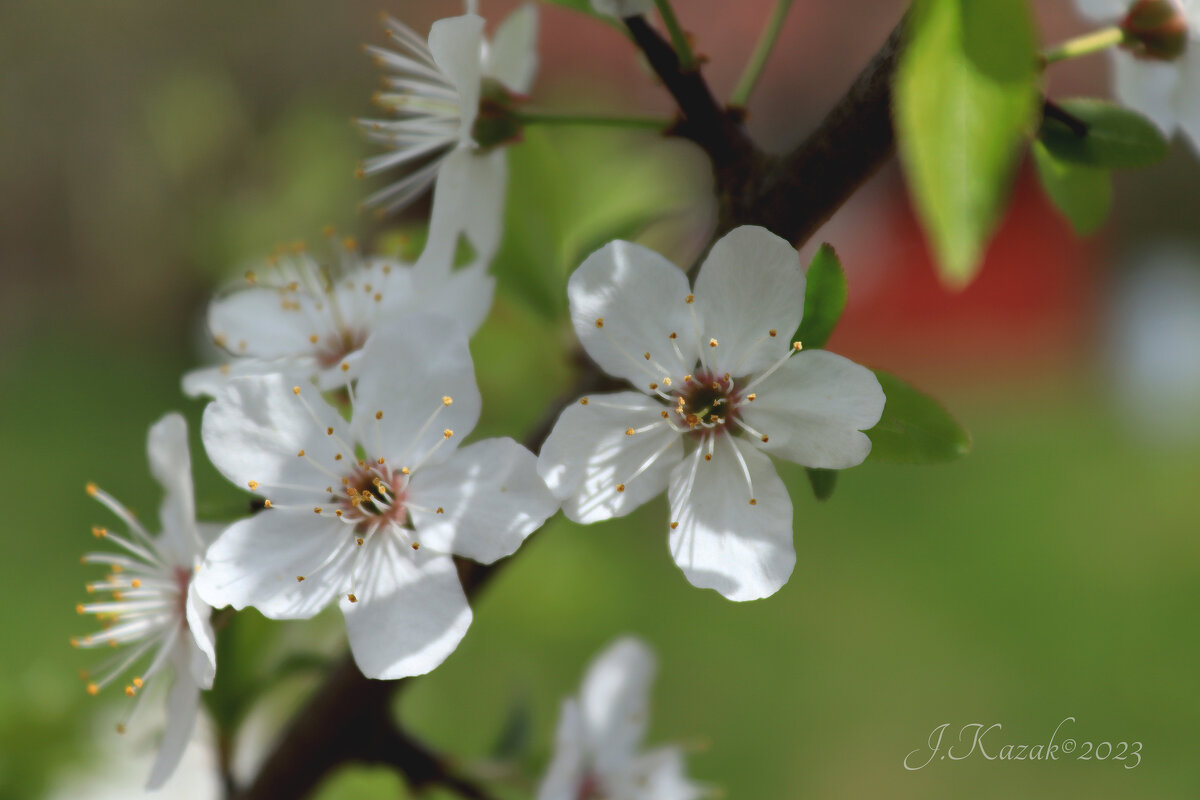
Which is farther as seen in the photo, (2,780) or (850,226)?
(850,226)

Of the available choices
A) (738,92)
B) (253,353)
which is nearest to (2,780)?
(253,353)

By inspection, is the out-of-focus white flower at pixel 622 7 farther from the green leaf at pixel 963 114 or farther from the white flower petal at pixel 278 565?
the white flower petal at pixel 278 565

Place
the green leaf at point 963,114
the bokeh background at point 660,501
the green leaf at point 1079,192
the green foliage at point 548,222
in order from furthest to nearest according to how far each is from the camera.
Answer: the bokeh background at point 660,501 → the green foliage at point 548,222 → the green leaf at point 1079,192 → the green leaf at point 963,114

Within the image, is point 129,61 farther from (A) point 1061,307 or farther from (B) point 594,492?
(B) point 594,492

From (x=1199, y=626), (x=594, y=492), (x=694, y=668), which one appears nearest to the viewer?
(x=594, y=492)

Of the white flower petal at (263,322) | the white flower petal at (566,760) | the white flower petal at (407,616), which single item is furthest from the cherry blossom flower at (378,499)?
the white flower petal at (566,760)

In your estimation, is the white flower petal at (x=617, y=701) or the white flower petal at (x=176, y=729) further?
the white flower petal at (x=617, y=701)

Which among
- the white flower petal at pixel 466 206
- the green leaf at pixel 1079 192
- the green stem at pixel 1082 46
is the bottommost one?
the white flower petal at pixel 466 206
